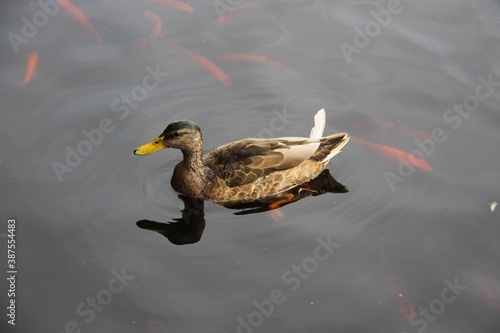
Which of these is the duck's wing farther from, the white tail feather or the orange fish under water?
the orange fish under water

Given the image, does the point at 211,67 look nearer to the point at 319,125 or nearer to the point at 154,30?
the point at 154,30

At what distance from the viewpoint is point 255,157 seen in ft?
25.5

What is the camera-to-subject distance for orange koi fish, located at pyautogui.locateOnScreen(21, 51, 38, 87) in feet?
30.2

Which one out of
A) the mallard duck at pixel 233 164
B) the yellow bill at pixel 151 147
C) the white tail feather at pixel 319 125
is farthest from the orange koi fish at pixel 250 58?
the yellow bill at pixel 151 147

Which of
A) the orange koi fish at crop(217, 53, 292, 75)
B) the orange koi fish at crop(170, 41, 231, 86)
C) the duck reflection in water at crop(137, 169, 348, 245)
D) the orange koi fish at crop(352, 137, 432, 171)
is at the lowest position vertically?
the duck reflection in water at crop(137, 169, 348, 245)

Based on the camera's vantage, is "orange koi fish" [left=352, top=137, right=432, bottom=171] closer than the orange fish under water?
Yes

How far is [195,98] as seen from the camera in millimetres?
9055

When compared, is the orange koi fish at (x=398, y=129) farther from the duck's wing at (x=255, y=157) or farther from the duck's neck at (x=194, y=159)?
the duck's neck at (x=194, y=159)

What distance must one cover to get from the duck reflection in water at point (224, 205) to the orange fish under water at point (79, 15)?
3.39 meters

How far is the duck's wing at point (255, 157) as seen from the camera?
7.76m

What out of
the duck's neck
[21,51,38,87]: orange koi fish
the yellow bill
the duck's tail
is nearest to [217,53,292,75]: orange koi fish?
the duck's tail

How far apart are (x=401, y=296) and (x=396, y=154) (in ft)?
6.97

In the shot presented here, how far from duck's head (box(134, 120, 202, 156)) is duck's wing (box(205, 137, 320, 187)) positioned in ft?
1.21

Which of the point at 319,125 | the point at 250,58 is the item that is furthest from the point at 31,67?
the point at 319,125
